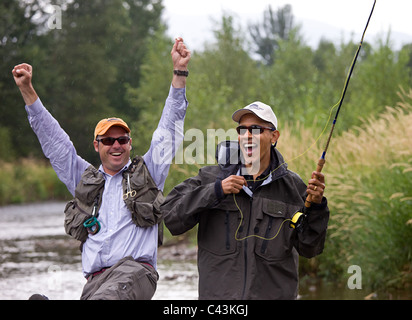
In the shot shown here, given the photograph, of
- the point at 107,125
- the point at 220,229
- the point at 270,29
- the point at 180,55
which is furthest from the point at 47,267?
the point at 270,29

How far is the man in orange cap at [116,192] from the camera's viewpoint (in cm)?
493

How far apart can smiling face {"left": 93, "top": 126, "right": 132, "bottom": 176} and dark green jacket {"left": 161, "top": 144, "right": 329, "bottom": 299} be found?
81 centimetres

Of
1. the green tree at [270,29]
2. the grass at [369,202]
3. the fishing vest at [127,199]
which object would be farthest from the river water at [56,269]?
the green tree at [270,29]

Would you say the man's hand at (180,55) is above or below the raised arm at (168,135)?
above

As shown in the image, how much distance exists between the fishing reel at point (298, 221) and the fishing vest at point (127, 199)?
1.06 metres

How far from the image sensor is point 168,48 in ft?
111

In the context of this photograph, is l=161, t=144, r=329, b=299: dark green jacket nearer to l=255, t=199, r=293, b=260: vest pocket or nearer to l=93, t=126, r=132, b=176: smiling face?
l=255, t=199, r=293, b=260: vest pocket

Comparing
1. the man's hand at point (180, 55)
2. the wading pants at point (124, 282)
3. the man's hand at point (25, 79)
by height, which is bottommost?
the wading pants at point (124, 282)

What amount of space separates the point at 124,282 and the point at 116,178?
837 millimetres

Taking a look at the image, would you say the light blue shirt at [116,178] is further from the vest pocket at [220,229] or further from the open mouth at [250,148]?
the open mouth at [250,148]

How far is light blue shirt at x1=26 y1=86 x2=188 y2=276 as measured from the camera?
4969 millimetres

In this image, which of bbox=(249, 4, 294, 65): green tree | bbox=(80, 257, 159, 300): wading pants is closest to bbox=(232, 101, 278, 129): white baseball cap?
bbox=(80, 257, 159, 300): wading pants

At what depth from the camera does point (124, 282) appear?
15.2ft
